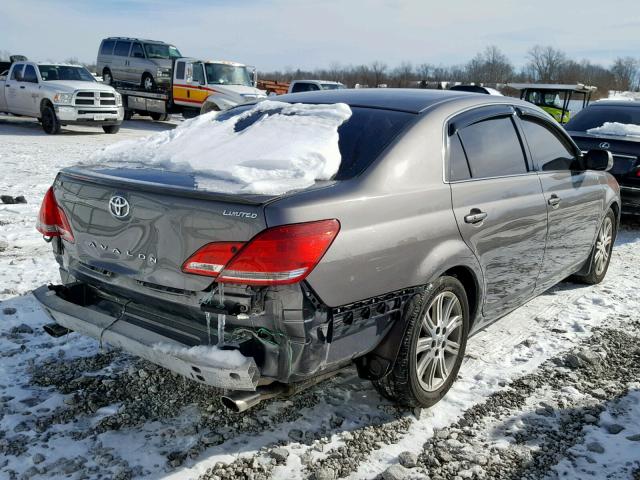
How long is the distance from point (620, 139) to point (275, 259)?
278 inches

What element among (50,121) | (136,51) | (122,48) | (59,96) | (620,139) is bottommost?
(50,121)

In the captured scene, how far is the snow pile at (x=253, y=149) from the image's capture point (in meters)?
2.78

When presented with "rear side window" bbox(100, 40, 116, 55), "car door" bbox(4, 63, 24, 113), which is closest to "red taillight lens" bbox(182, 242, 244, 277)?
"car door" bbox(4, 63, 24, 113)

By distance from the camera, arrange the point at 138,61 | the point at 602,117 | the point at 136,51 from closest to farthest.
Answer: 1. the point at 602,117
2. the point at 138,61
3. the point at 136,51

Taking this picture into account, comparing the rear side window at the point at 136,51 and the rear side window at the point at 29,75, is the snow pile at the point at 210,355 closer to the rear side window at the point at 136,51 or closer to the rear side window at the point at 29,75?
the rear side window at the point at 29,75

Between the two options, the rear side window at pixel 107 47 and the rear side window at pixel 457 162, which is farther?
the rear side window at pixel 107 47

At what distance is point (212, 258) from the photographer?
8.32ft

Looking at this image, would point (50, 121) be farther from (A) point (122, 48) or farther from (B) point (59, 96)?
(A) point (122, 48)

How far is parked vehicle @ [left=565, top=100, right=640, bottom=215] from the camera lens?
765cm

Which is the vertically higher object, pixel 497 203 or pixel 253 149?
pixel 253 149

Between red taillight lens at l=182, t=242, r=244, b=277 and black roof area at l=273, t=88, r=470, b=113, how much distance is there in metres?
1.46

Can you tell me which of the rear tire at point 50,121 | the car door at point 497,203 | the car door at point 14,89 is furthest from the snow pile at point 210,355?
the car door at point 14,89

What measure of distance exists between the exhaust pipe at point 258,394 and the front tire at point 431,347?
0.45 metres

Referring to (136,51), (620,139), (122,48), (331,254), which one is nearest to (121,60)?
(122,48)
